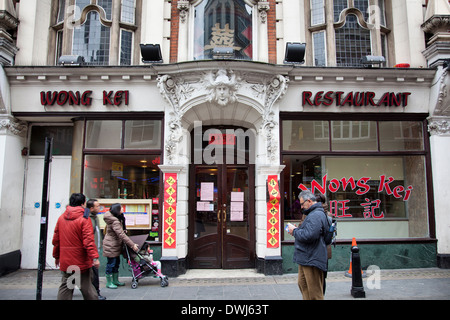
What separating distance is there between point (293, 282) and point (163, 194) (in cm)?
387

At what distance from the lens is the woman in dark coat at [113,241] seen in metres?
6.36

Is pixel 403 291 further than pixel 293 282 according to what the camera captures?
No

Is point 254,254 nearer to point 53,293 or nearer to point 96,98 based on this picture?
point 53,293

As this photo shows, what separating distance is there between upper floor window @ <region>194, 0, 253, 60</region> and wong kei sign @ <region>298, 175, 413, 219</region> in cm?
420

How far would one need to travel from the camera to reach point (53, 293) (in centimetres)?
634

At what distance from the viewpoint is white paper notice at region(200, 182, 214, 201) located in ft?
27.7

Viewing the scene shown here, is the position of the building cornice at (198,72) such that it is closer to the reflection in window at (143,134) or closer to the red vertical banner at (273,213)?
the reflection in window at (143,134)

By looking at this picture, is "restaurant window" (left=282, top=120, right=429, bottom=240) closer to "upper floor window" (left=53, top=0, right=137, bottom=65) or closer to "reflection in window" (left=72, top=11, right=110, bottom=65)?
"upper floor window" (left=53, top=0, right=137, bottom=65)

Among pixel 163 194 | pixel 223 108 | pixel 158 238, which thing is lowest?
pixel 158 238

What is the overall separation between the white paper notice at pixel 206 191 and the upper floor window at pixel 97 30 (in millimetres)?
4117

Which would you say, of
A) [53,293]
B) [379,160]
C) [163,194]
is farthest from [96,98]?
[379,160]
